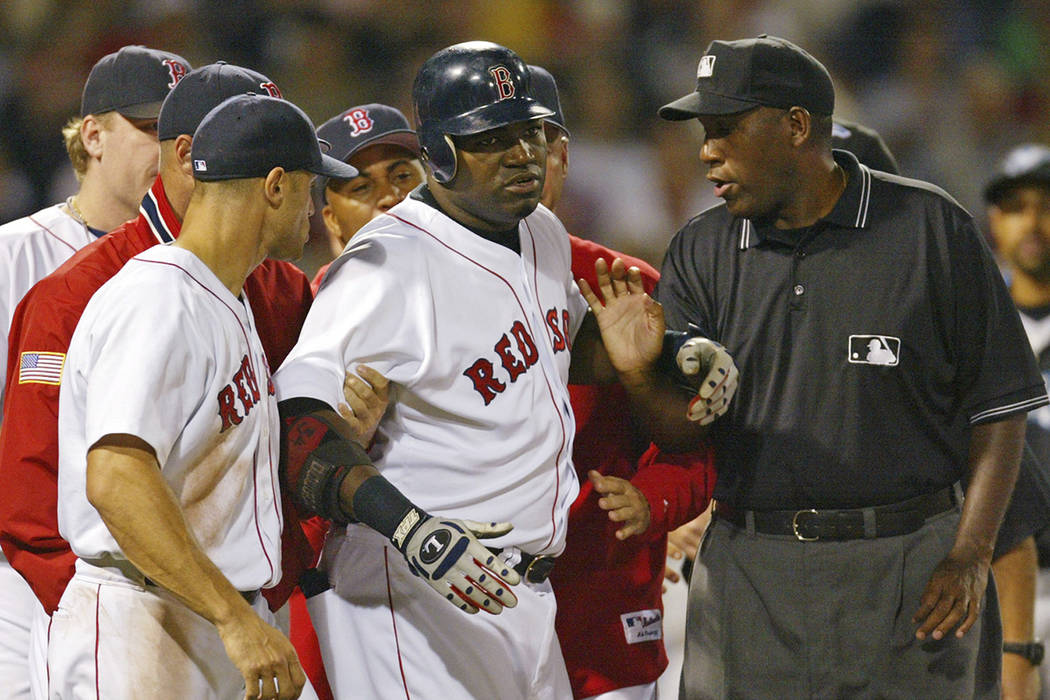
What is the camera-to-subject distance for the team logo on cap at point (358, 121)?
3740mm

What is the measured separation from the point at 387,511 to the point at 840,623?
1180 mm

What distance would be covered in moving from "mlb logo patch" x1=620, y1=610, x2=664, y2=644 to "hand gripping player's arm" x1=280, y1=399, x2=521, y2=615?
98 cm

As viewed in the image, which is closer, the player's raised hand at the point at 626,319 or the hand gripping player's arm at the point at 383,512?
the hand gripping player's arm at the point at 383,512

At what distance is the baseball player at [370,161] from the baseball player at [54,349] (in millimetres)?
905

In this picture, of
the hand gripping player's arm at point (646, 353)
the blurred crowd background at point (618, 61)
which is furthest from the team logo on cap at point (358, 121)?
the blurred crowd background at point (618, 61)

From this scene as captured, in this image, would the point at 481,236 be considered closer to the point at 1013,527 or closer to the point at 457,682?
the point at 457,682

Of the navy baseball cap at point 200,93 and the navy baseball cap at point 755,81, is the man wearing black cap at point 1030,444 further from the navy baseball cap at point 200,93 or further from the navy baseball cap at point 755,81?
the navy baseball cap at point 200,93

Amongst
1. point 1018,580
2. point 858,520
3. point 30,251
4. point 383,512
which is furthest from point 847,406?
point 30,251

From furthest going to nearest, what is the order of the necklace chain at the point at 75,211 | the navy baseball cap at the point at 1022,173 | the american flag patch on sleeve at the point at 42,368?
the navy baseball cap at the point at 1022,173 → the necklace chain at the point at 75,211 → the american flag patch on sleeve at the point at 42,368

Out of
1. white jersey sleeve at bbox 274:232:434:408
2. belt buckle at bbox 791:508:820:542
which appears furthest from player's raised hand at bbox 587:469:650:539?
white jersey sleeve at bbox 274:232:434:408

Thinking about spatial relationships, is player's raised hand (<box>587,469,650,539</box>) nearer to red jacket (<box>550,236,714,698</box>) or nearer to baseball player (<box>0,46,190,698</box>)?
red jacket (<box>550,236,714,698</box>)

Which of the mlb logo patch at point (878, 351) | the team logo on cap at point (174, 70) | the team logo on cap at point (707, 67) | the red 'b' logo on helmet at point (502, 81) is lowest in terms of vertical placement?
the mlb logo patch at point (878, 351)

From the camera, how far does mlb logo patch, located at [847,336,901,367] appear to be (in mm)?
2934

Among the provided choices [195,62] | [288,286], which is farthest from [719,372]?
[195,62]
